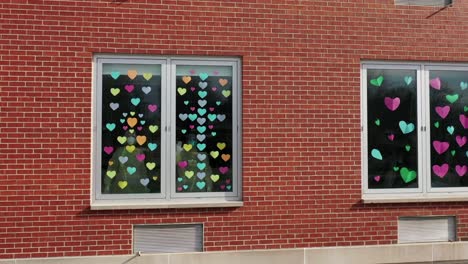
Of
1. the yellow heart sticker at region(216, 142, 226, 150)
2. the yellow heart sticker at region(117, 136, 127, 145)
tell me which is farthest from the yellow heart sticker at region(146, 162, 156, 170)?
the yellow heart sticker at region(216, 142, 226, 150)

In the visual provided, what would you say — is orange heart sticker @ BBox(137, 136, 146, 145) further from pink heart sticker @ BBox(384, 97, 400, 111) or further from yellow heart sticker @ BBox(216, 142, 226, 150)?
pink heart sticker @ BBox(384, 97, 400, 111)

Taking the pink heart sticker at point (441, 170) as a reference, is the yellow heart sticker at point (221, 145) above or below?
above

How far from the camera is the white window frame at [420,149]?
681 centimetres

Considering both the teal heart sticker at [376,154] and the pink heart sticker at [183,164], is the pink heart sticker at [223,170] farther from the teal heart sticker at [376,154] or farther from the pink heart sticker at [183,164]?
the teal heart sticker at [376,154]

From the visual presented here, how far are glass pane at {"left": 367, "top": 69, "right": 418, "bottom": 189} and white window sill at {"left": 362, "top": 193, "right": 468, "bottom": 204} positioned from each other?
0.14 meters

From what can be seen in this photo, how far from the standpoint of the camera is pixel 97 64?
248 inches

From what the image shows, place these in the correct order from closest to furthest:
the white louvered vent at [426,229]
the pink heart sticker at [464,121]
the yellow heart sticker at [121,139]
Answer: the yellow heart sticker at [121,139] < the white louvered vent at [426,229] < the pink heart sticker at [464,121]

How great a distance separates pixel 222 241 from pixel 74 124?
7.58ft

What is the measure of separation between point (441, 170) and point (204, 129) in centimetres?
333

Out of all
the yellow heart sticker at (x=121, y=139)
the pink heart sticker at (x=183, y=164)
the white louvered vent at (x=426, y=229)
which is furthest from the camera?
the white louvered vent at (x=426, y=229)

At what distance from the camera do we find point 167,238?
6293 mm

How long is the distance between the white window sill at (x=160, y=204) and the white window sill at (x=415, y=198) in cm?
175

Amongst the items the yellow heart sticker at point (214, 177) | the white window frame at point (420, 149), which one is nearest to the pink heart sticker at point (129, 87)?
the yellow heart sticker at point (214, 177)

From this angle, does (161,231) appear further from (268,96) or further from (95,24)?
(95,24)
